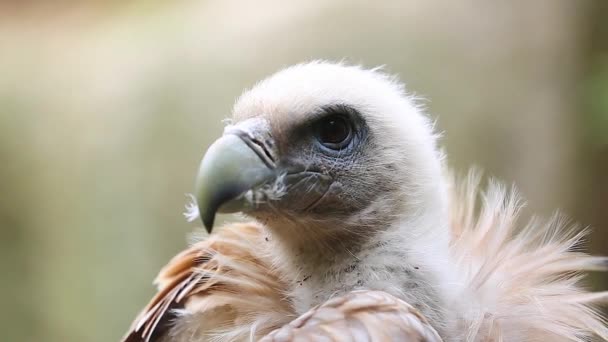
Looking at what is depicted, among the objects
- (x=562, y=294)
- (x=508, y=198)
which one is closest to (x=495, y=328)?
(x=562, y=294)

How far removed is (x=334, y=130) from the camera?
3.82 feet

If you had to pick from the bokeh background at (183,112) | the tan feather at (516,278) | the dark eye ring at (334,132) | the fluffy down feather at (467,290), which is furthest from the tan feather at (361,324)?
the bokeh background at (183,112)

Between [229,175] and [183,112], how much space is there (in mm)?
2011

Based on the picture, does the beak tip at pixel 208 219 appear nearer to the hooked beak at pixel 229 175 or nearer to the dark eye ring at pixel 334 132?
the hooked beak at pixel 229 175

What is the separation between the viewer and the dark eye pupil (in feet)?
3.79

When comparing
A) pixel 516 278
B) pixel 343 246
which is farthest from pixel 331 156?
pixel 516 278

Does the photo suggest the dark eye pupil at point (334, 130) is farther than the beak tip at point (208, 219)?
Yes

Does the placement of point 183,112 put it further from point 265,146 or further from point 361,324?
point 361,324

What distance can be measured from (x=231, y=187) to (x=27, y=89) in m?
2.45

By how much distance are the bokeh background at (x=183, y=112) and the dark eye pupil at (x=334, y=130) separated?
5.33ft

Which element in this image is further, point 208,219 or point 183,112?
point 183,112

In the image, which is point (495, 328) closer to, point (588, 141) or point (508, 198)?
point (508, 198)

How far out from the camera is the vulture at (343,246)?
1091 millimetres

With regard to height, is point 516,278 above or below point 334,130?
below
